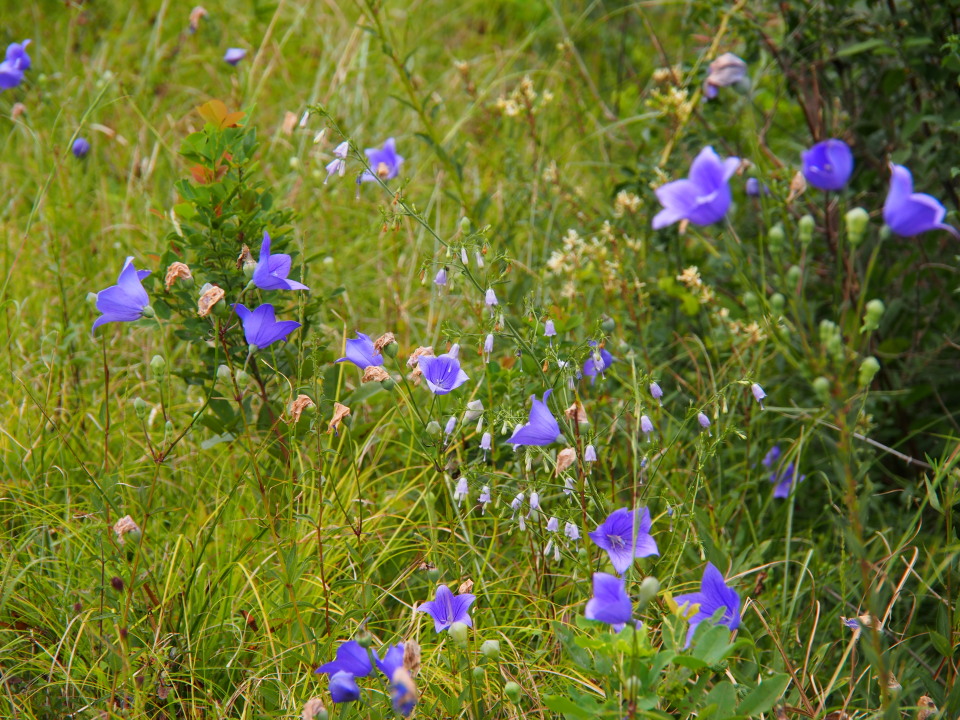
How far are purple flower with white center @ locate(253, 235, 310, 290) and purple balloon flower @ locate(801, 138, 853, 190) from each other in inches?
39.6

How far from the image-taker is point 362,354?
5.80 ft

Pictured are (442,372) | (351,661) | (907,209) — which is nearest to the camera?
(907,209)

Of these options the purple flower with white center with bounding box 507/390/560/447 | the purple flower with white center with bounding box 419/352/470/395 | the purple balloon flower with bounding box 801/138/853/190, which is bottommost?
the purple flower with white center with bounding box 507/390/560/447

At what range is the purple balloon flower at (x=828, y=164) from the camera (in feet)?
3.92

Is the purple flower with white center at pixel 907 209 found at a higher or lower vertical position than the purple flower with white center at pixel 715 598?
higher

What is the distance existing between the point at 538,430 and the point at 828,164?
2.25 feet

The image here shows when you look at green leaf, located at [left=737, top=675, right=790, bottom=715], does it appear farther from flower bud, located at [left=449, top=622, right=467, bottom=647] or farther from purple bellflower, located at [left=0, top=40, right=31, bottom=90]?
purple bellflower, located at [left=0, top=40, right=31, bottom=90]

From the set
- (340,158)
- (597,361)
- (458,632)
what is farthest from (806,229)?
(340,158)

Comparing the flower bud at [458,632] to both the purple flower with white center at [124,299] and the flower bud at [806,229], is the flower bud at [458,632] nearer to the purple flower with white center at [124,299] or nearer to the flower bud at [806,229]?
the flower bud at [806,229]

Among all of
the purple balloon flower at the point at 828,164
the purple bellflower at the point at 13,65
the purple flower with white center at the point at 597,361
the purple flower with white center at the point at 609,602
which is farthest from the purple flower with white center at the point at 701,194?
the purple bellflower at the point at 13,65

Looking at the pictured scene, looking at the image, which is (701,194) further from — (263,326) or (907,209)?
(263,326)

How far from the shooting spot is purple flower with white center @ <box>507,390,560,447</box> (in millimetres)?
1597

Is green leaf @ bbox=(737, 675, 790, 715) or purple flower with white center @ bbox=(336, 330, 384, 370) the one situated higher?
purple flower with white center @ bbox=(336, 330, 384, 370)

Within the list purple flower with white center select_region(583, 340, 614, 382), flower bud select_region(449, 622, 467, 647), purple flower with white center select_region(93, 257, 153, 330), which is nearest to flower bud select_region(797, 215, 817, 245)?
purple flower with white center select_region(583, 340, 614, 382)
